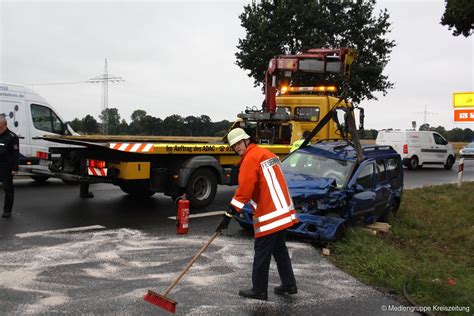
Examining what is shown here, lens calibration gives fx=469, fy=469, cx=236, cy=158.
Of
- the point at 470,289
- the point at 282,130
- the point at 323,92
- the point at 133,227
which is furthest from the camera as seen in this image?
the point at 323,92

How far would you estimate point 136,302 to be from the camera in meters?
4.46

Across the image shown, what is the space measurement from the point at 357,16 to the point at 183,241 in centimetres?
2318

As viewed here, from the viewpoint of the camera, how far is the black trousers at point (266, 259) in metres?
4.54

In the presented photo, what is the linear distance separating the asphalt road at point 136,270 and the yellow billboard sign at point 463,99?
809cm

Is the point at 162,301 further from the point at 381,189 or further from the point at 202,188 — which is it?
the point at 202,188

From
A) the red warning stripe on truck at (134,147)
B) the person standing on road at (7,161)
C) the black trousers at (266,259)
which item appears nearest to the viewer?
the black trousers at (266,259)

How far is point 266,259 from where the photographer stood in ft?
14.9

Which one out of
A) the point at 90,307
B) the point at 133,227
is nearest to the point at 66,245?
the point at 133,227

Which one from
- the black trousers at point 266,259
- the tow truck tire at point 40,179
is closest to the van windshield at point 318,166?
the black trousers at point 266,259

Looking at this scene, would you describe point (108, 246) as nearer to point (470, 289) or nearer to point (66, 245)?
point (66, 245)

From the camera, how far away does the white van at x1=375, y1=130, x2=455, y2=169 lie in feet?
72.4

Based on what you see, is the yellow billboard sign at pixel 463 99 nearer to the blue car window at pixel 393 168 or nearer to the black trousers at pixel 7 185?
the blue car window at pixel 393 168

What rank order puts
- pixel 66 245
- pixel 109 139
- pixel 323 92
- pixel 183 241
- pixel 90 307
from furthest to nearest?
pixel 323 92, pixel 109 139, pixel 183 241, pixel 66 245, pixel 90 307

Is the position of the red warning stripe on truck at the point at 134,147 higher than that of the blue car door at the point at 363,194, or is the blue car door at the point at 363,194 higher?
the red warning stripe on truck at the point at 134,147
